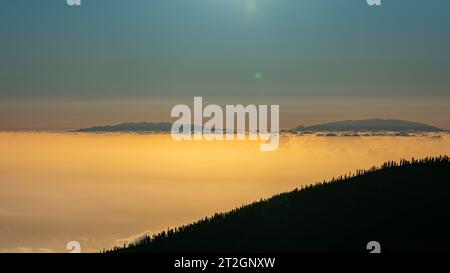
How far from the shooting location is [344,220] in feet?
113

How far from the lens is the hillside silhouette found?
3058cm

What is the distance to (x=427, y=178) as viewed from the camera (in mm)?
38688

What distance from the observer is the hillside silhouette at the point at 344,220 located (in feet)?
100

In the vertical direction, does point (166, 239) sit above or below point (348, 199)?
below

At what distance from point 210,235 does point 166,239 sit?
14.3 ft

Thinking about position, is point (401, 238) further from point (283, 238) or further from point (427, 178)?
point (427, 178)
